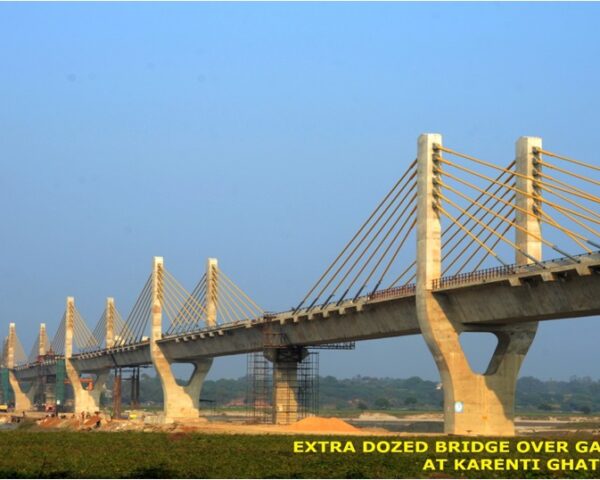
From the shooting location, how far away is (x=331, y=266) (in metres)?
80.3

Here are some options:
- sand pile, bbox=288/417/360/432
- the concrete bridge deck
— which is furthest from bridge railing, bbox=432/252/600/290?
sand pile, bbox=288/417/360/432

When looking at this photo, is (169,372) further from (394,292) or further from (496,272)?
(496,272)

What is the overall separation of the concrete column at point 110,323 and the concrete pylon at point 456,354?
4025 inches

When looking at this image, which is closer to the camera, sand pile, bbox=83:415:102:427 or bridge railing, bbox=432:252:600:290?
bridge railing, bbox=432:252:600:290

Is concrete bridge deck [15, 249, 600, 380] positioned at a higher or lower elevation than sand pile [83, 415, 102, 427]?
higher

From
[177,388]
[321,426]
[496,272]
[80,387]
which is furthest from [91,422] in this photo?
[80,387]

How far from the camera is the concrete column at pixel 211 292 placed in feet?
388

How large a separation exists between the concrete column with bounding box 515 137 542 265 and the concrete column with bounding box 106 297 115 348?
352 feet

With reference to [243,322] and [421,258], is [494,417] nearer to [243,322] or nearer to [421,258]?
[421,258]

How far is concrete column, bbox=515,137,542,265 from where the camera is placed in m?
63.0

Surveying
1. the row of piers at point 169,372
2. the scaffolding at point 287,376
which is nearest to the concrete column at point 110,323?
the row of piers at point 169,372

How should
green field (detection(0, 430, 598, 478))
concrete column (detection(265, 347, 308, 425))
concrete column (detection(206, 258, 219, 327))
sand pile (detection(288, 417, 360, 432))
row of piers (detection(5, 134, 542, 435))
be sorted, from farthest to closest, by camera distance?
concrete column (detection(206, 258, 219, 327)), concrete column (detection(265, 347, 308, 425)), sand pile (detection(288, 417, 360, 432)), row of piers (detection(5, 134, 542, 435)), green field (detection(0, 430, 598, 478))

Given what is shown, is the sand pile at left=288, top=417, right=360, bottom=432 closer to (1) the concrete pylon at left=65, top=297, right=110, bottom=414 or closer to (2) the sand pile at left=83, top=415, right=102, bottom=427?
(2) the sand pile at left=83, top=415, right=102, bottom=427

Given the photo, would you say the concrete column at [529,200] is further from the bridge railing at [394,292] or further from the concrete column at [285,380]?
the concrete column at [285,380]
